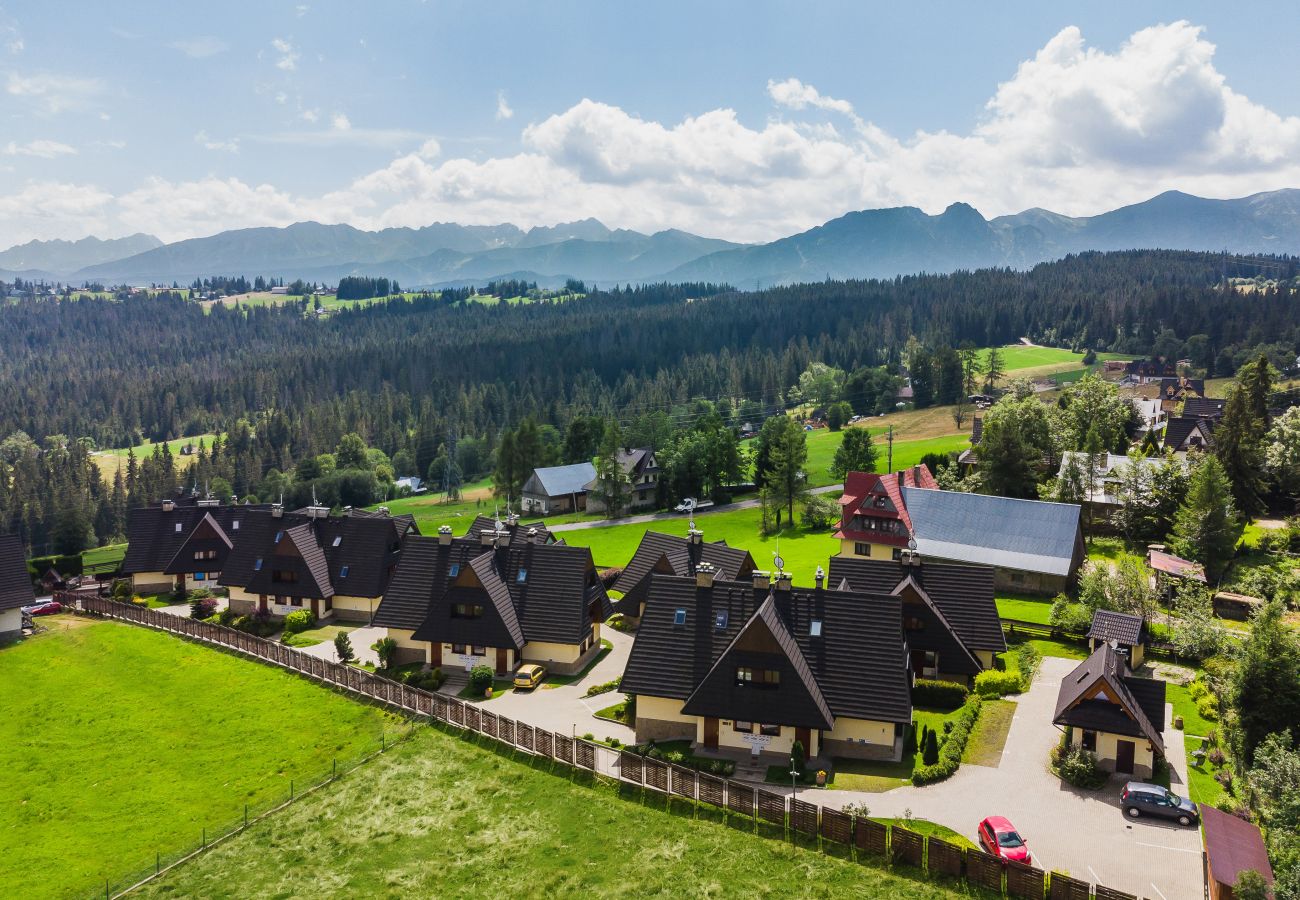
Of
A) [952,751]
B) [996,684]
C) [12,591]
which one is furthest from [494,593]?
[12,591]

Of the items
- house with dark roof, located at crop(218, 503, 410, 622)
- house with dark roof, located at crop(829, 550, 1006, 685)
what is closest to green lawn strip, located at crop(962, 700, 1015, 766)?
house with dark roof, located at crop(829, 550, 1006, 685)

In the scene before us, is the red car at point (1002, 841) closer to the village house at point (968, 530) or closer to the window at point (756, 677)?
the window at point (756, 677)

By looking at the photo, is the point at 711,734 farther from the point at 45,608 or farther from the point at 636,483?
the point at 636,483

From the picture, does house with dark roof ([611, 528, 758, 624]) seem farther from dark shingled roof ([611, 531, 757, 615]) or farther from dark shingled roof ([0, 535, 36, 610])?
dark shingled roof ([0, 535, 36, 610])

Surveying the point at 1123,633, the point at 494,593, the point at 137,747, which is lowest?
the point at 137,747

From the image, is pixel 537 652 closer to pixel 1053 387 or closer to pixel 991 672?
pixel 991 672

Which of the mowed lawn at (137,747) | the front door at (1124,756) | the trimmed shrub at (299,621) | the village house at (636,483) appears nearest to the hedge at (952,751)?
the front door at (1124,756)
